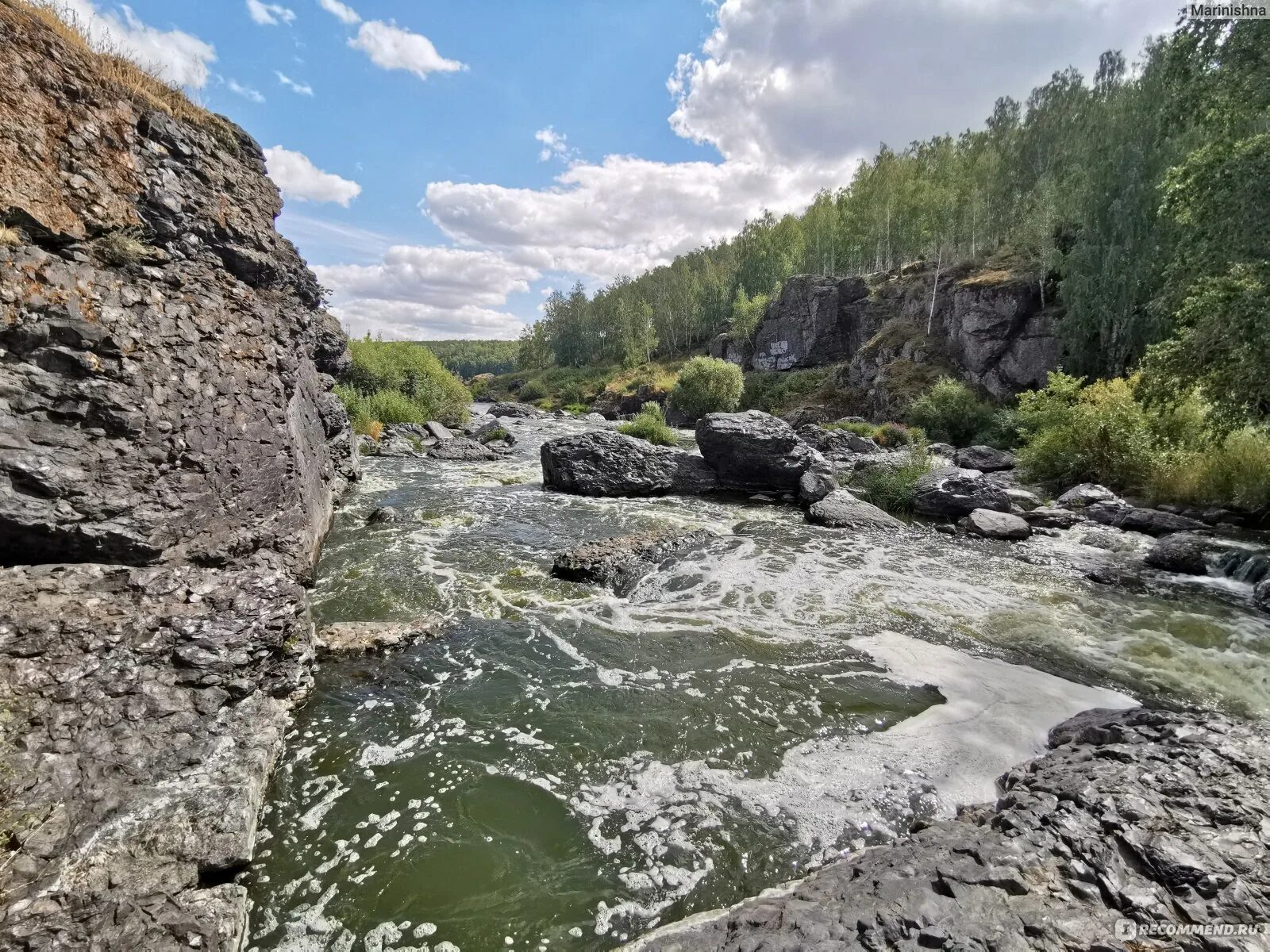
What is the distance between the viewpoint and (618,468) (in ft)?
57.3

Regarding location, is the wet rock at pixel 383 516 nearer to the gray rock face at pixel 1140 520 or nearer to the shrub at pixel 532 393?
the gray rock face at pixel 1140 520

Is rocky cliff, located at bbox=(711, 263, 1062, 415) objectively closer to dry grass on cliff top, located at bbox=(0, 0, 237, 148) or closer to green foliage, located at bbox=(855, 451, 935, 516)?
green foliage, located at bbox=(855, 451, 935, 516)

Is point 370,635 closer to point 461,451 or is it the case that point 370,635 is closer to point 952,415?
point 461,451

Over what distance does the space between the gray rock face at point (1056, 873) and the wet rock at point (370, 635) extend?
4724mm

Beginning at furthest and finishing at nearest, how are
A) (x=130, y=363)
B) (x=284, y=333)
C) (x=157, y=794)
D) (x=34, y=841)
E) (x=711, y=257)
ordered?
(x=711, y=257) < (x=284, y=333) < (x=130, y=363) < (x=157, y=794) < (x=34, y=841)

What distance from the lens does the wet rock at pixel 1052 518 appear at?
46.1ft

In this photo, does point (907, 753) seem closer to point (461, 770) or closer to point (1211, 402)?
point (461, 770)

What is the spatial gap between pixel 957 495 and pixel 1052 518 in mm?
2322

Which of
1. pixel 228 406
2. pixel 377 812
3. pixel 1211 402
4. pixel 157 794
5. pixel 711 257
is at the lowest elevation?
pixel 377 812

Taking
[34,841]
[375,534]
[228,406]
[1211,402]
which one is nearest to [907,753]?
[34,841]

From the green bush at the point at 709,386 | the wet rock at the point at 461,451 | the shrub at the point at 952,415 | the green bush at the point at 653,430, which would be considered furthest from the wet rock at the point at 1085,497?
the green bush at the point at 709,386

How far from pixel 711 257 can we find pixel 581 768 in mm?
98295

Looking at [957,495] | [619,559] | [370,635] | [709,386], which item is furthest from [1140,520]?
[709,386]

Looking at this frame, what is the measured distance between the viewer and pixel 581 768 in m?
4.76
